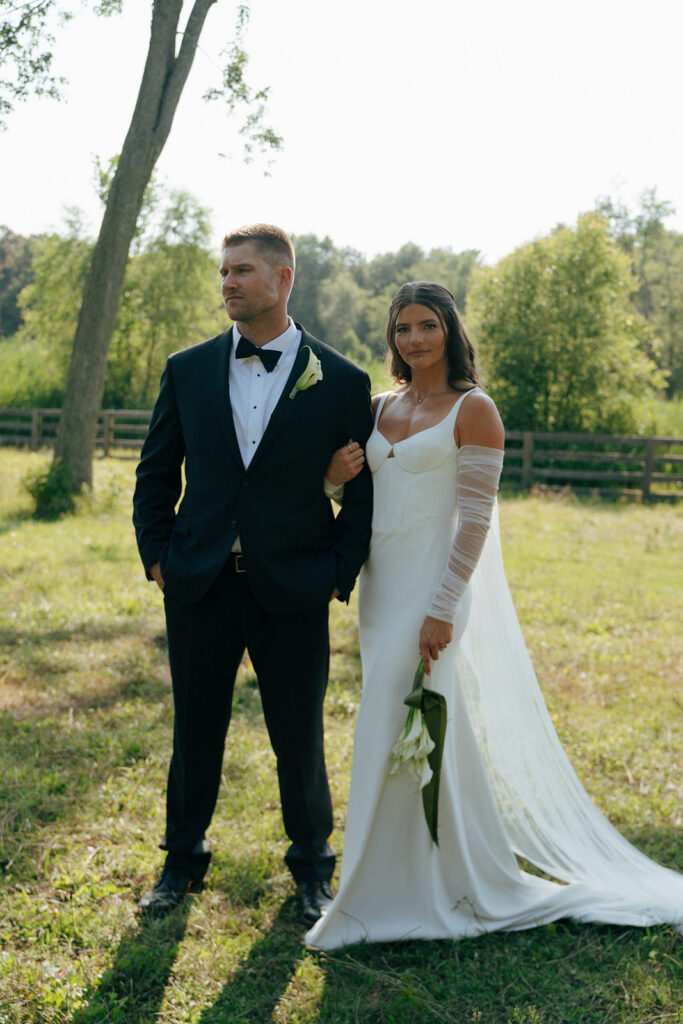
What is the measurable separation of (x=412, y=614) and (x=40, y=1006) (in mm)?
1669

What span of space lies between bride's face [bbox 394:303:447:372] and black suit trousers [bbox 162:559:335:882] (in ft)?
3.18

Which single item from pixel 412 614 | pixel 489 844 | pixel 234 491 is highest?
pixel 234 491

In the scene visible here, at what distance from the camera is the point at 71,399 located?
37.8ft

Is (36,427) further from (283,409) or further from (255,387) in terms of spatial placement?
(283,409)

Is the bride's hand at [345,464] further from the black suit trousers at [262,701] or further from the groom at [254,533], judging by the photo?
the black suit trousers at [262,701]

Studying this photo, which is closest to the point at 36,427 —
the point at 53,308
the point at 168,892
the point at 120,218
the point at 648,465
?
the point at 53,308

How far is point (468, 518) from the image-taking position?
2.82 metres

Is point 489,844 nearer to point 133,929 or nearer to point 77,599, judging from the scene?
point 133,929

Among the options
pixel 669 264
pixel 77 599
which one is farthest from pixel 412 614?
pixel 669 264

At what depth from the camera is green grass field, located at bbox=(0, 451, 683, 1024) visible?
104 inches

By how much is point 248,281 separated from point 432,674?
150 cm

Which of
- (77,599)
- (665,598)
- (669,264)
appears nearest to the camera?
(77,599)

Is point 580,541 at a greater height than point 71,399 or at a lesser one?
lesser

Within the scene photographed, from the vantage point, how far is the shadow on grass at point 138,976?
2.53m
